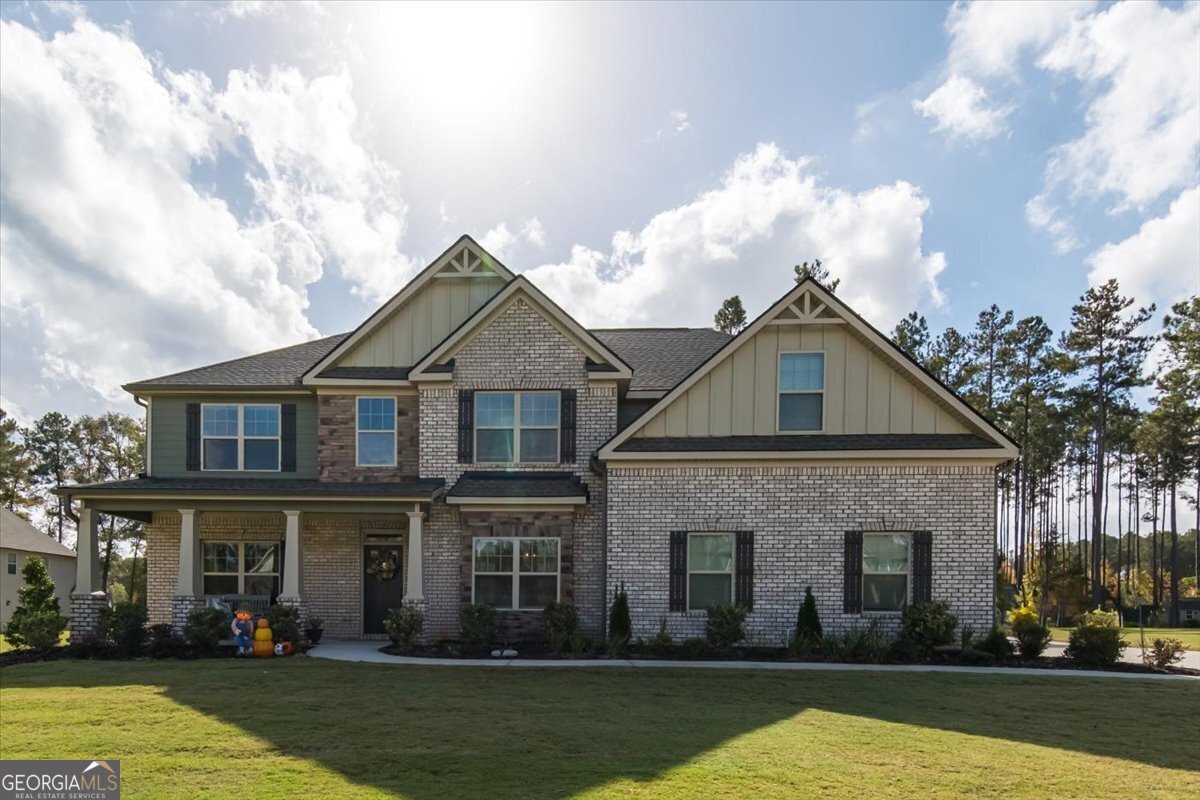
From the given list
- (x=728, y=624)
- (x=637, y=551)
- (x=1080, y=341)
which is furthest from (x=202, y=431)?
(x=1080, y=341)

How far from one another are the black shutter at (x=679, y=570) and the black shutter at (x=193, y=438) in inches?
457

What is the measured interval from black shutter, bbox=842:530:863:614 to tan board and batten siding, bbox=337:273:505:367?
32.7 ft

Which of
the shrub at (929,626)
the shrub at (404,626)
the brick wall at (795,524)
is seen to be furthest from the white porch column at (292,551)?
the shrub at (929,626)

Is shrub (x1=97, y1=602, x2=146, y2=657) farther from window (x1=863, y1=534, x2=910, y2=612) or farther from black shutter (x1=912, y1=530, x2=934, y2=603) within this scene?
black shutter (x1=912, y1=530, x2=934, y2=603)

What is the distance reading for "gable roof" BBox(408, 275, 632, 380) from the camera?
1477 centimetres

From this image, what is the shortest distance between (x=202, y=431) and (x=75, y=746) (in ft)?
34.4

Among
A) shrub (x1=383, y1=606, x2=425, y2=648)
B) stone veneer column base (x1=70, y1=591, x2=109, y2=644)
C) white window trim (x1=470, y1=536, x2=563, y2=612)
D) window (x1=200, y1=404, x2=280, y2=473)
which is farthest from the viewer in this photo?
window (x1=200, y1=404, x2=280, y2=473)

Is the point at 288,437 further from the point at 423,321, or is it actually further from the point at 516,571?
the point at 516,571

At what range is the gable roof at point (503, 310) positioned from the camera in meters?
14.8

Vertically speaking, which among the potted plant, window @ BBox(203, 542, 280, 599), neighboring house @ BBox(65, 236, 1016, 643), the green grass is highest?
neighboring house @ BBox(65, 236, 1016, 643)

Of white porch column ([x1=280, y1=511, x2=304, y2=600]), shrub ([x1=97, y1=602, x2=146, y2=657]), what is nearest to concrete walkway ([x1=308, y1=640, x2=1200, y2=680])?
white porch column ([x1=280, y1=511, x2=304, y2=600])

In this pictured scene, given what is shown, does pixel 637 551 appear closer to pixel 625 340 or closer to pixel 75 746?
pixel 625 340

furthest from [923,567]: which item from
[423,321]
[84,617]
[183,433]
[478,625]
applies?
[84,617]

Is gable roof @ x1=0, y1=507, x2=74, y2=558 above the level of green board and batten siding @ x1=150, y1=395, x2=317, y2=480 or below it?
below
